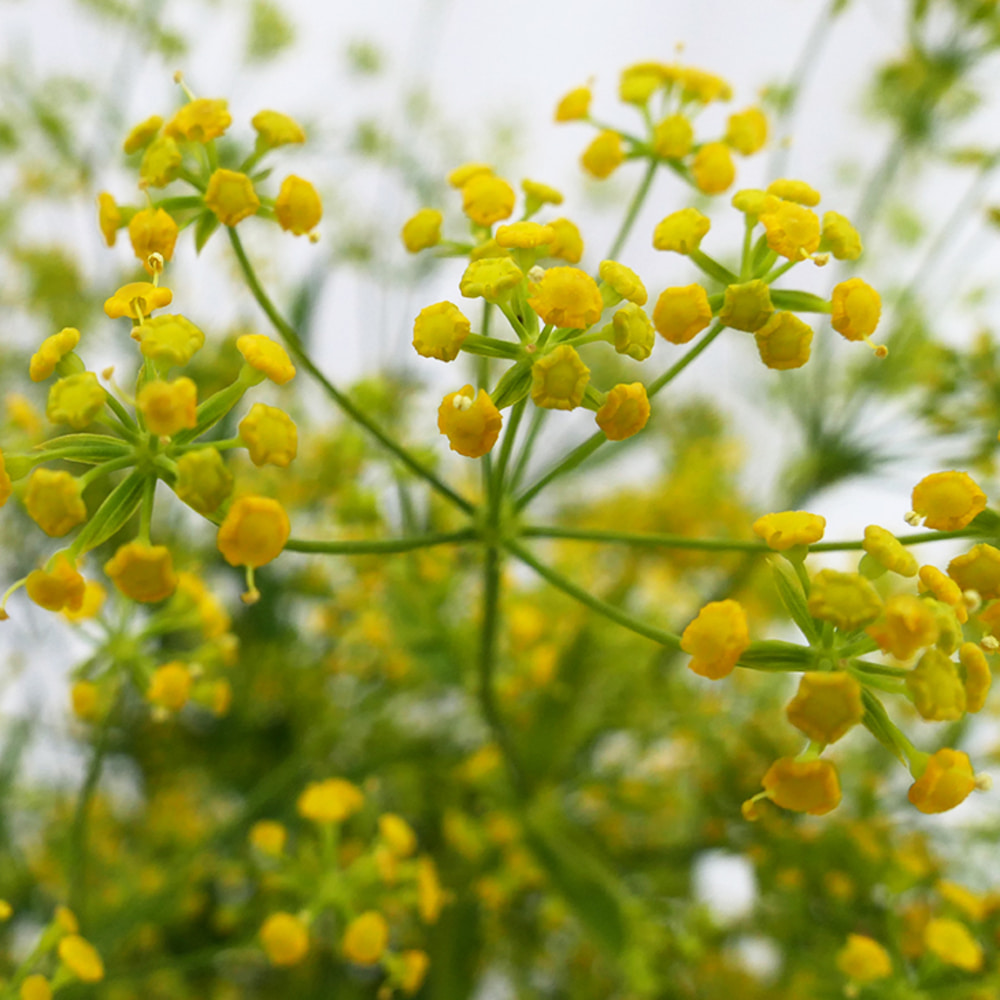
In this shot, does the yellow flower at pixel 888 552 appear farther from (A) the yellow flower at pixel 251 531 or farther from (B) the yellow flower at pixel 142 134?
(B) the yellow flower at pixel 142 134

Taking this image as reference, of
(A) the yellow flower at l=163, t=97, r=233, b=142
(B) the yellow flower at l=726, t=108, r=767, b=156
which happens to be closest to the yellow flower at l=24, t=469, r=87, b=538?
(A) the yellow flower at l=163, t=97, r=233, b=142

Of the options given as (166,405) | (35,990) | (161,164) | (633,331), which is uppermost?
(161,164)

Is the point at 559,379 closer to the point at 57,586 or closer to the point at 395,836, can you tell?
the point at 57,586

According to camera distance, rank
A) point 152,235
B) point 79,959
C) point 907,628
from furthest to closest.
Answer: point 79,959 < point 152,235 < point 907,628

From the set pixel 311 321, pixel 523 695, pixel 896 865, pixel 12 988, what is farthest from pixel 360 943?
pixel 311 321

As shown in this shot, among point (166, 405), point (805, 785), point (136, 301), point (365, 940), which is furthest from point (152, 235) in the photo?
point (365, 940)

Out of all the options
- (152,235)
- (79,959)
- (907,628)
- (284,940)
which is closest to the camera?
(907,628)

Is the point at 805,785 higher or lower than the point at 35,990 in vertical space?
higher

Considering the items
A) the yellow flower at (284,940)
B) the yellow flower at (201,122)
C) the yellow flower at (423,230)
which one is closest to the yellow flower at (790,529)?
the yellow flower at (423,230)
